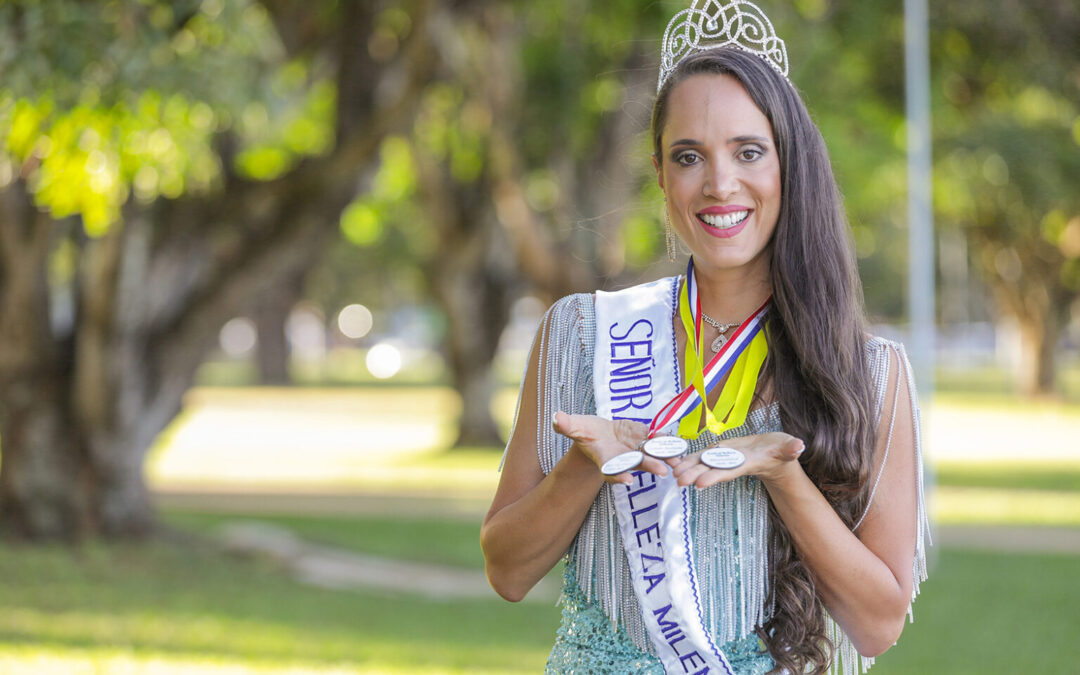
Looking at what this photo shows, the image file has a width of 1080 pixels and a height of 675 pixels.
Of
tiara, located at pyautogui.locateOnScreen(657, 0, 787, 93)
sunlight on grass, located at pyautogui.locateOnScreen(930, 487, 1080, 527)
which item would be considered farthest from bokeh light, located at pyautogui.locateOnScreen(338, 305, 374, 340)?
tiara, located at pyautogui.locateOnScreen(657, 0, 787, 93)

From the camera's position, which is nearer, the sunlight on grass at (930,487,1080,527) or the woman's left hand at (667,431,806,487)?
the woman's left hand at (667,431,806,487)

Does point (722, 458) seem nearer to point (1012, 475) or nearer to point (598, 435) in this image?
point (598, 435)

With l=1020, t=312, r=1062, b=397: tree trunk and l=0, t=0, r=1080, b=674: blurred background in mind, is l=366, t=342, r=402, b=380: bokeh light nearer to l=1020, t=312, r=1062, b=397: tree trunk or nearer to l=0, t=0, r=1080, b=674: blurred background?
l=1020, t=312, r=1062, b=397: tree trunk

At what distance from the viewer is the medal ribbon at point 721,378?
2074 mm

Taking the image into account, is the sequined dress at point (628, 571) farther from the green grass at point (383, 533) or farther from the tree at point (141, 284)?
the green grass at point (383, 533)

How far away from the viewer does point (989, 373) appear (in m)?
54.5

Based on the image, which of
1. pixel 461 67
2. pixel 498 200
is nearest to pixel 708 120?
pixel 461 67

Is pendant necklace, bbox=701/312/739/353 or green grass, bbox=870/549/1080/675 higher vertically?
pendant necklace, bbox=701/312/739/353

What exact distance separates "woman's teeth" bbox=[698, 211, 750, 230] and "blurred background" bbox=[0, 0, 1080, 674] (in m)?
0.51

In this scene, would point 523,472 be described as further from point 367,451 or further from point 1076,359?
point 1076,359

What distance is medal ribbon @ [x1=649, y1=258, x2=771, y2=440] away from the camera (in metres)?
2.07

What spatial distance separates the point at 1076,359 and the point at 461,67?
58720mm

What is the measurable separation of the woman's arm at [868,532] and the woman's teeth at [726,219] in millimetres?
327

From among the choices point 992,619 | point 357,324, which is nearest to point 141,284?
point 992,619
